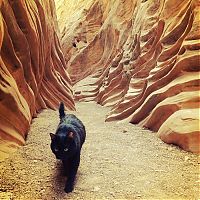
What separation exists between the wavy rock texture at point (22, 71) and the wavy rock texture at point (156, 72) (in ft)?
6.54

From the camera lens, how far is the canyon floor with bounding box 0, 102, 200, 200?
3.29 m

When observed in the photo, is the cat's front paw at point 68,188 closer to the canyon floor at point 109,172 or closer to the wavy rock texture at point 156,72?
the canyon floor at point 109,172

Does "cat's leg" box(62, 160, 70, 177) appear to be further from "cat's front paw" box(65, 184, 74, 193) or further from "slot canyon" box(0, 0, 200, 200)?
"cat's front paw" box(65, 184, 74, 193)

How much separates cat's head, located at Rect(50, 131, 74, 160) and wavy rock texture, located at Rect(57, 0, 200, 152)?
1.81 meters

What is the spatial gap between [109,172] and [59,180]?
628 millimetres

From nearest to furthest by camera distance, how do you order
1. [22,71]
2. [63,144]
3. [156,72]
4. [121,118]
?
[63,144]
[22,71]
[156,72]
[121,118]

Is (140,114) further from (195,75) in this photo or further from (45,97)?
(45,97)

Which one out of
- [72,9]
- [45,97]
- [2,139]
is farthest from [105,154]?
[72,9]

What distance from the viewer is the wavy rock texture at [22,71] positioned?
4793 mm

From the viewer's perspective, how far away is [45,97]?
27.2 ft

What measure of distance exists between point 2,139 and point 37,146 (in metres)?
0.57

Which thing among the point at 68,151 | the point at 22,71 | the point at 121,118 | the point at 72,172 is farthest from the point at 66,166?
the point at 121,118

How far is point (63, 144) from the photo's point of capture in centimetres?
346

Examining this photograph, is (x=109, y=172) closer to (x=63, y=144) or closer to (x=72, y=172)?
(x=72, y=172)
